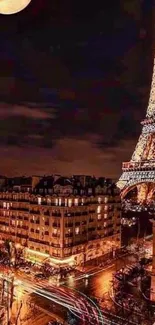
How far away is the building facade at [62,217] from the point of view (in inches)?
1122

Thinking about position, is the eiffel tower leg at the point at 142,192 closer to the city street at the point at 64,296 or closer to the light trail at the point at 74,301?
the city street at the point at 64,296

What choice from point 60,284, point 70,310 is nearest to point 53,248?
point 60,284

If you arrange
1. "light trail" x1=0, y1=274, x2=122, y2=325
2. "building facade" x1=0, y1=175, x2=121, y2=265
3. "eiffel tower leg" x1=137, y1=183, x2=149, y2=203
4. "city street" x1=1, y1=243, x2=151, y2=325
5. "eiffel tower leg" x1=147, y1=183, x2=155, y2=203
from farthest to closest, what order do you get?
"eiffel tower leg" x1=147, y1=183, x2=155, y2=203, "eiffel tower leg" x1=137, y1=183, x2=149, y2=203, "building facade" x1=0, y1=175, x2=121, y2=265, "city street" x1=1, y1=243, x2=151, y2=325, "light trail" x1=0, y1=274, x2=122, y2=325

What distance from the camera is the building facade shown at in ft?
93.5

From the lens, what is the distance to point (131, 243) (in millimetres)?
36656

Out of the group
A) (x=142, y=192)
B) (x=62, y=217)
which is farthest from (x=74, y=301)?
(x=142, y=192)

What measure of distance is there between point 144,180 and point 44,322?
32.4 meters

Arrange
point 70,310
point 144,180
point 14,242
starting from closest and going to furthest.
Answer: point 70,310, point 14,242, point 144,180

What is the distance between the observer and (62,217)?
28078mm

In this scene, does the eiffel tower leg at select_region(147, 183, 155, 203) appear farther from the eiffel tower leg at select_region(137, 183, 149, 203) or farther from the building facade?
the building facade

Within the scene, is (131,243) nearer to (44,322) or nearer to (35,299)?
(35,299)

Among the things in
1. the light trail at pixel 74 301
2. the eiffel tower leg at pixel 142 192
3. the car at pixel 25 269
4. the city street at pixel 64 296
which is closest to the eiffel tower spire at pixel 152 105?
the eiffel tower leg at pixel 142 192

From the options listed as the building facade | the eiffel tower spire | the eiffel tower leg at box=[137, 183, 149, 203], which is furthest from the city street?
the eiffel tower leg at box=[137, 183, 149, 203]

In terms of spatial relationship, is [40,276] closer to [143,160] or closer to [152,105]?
[143,160]
